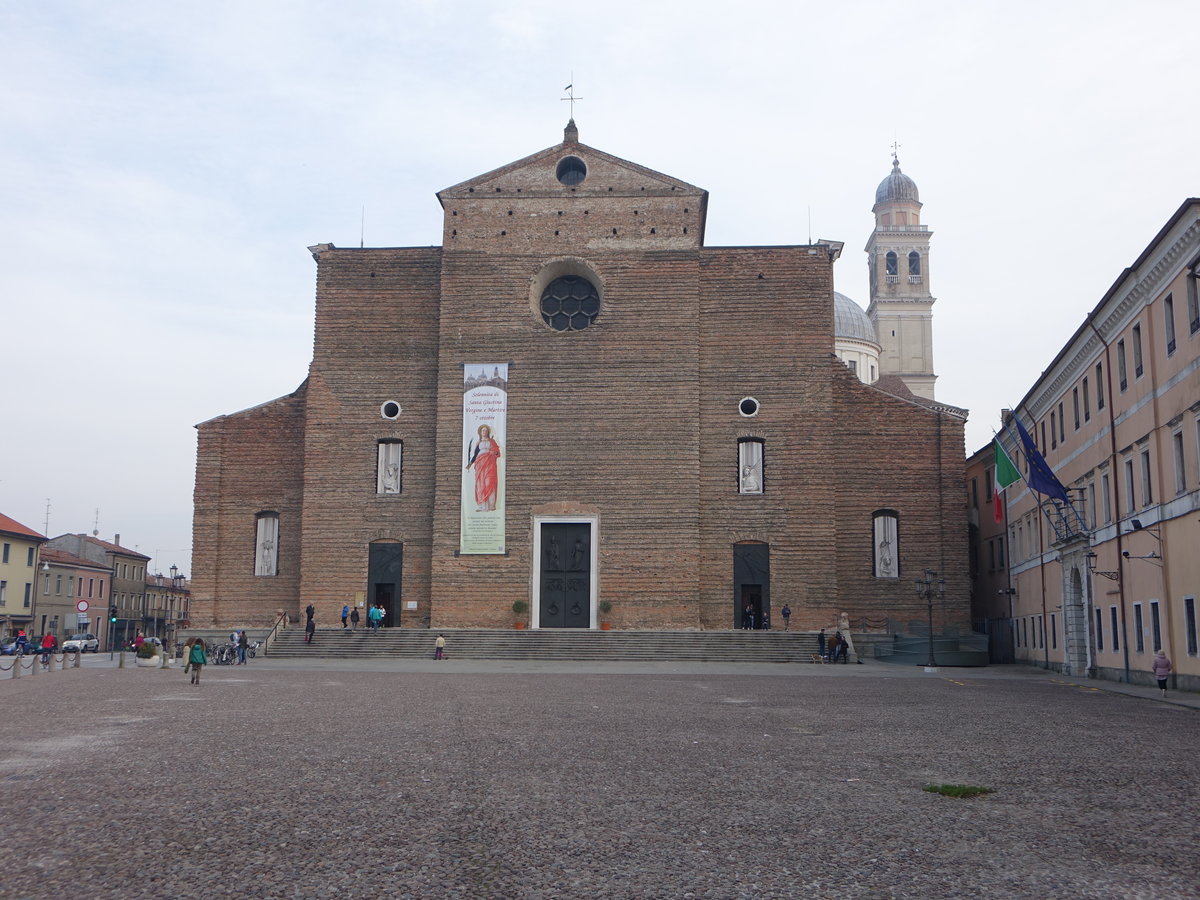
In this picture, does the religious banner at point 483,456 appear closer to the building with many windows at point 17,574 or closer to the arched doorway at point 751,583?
the arched doorway at point 751,583

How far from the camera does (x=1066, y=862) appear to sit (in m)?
7.30

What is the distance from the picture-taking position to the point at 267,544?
146 feet

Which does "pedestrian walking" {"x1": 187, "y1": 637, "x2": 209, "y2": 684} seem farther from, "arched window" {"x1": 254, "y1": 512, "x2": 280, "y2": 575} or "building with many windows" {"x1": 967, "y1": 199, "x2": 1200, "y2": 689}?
"arched window" {"x1": 254, "y1": 512, "x2": 280, "y2": 575}

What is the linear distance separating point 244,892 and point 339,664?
93.6 feet

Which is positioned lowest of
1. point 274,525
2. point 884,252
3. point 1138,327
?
point 274,525

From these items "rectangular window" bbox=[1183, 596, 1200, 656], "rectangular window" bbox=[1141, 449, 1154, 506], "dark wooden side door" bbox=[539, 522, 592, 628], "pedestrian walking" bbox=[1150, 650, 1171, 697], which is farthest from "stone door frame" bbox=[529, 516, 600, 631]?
"rectangular window" bbox=[1183, 596, 1200, 656]

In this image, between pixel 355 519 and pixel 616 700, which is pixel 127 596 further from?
pixel 616 700

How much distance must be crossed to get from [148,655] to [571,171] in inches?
875

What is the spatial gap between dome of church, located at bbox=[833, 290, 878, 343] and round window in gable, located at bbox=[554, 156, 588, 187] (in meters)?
34.3

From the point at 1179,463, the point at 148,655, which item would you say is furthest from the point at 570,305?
the point at 1179,463

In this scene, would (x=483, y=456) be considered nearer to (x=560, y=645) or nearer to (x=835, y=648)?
(x=560, y=645)

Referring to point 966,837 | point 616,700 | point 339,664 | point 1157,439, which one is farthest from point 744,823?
point 339,664

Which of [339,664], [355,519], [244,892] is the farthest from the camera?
[355,519]

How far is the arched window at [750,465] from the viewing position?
4278 cm
